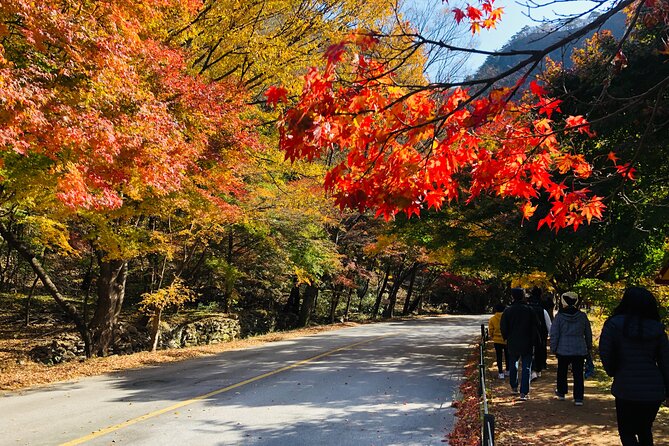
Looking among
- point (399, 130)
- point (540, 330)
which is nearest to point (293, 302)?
point (540, 330)

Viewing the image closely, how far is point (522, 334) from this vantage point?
24.9 ft

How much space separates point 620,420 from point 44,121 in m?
7.29

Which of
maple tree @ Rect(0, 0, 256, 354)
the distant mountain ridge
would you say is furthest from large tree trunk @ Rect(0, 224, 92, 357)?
the distant mountain ridge

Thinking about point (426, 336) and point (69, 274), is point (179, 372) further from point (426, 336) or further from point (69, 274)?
point (69, 274)

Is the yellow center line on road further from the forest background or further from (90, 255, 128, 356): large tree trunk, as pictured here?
(90, 255, 128, 356): large tree trunk

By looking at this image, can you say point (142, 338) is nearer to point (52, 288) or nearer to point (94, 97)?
point (52, 288)

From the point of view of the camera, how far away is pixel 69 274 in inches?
1139

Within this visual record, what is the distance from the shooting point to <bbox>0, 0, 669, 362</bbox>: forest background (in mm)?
3781

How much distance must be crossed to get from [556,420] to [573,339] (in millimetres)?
1217

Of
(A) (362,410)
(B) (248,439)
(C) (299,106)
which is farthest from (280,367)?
(C) (299,106)

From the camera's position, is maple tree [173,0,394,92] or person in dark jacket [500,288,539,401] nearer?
person in dark jacket [500,288,539,401]

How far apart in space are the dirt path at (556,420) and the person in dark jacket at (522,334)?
1.39 feet

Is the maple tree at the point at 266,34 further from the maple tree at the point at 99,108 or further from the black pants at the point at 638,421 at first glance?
the black pants at the point at 638,421

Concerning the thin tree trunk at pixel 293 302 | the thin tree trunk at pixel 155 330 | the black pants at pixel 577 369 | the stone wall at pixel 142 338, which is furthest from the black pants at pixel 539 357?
the thin tree trunk at pixel 293 302
